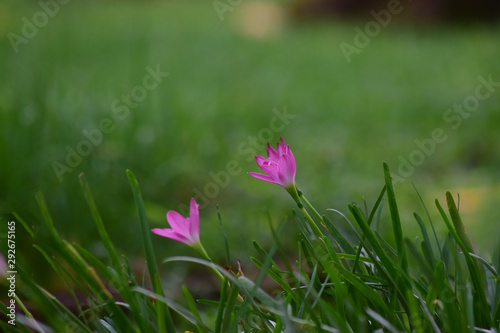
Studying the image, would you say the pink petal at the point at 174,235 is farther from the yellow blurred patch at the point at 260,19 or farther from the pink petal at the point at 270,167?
the yellow blurred patch at the point at 260,19

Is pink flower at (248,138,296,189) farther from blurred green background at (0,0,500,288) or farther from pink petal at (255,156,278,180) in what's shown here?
blurred green background at (0,0,500,288)

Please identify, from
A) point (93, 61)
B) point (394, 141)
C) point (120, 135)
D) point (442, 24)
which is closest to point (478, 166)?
point (394, 141)

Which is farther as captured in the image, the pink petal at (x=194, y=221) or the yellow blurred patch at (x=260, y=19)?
the yellow blurred patch at (x=260, y=19)

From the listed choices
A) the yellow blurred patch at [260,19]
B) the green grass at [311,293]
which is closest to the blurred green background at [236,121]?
the green grass at [311,293]

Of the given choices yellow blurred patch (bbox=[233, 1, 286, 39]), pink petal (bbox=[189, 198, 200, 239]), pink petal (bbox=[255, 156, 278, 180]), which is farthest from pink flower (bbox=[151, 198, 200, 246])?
yellow blurred patch (bbox=[233, 1, 286, 39])

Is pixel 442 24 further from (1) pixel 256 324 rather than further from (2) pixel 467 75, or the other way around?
(1) pixel 256 324

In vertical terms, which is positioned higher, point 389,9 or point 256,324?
point 389,9
